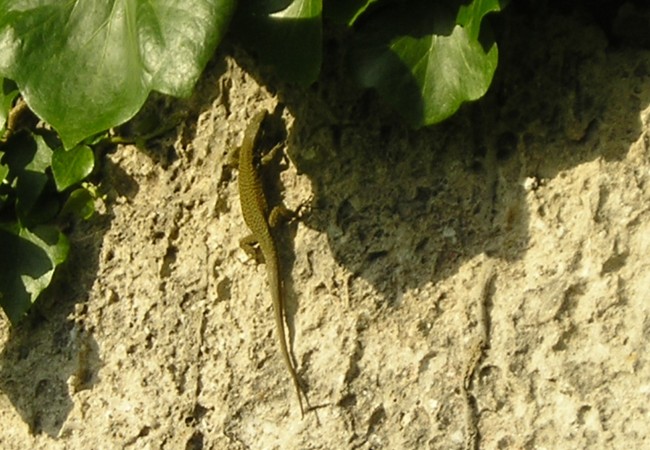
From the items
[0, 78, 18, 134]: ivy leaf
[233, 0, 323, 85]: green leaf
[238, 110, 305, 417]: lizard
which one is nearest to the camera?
[233, 0, 323, 85]: green leaf

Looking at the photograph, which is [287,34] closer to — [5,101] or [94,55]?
[94,55]

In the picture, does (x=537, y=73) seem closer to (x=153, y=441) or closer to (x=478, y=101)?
(x=478, y=101)

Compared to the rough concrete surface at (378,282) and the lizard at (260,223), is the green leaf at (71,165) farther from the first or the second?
the lizard at (260,223)

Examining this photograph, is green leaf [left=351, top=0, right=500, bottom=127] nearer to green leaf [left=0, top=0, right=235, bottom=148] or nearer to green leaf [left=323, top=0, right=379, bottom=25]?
green leaf [left=323, top=0, right=379, bottom=25]

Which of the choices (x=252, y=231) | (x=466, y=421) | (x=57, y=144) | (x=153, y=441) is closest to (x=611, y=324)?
(x=466, y=421)

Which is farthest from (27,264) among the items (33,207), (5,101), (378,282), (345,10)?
(345,10)

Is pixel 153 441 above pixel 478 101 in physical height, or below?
below

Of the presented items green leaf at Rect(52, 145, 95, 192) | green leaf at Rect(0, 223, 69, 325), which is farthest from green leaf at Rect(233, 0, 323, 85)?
green leaf at Rect(0, 223, 69, 325)

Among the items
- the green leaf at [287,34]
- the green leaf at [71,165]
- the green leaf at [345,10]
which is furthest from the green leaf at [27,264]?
the green leaf at [345,10]
